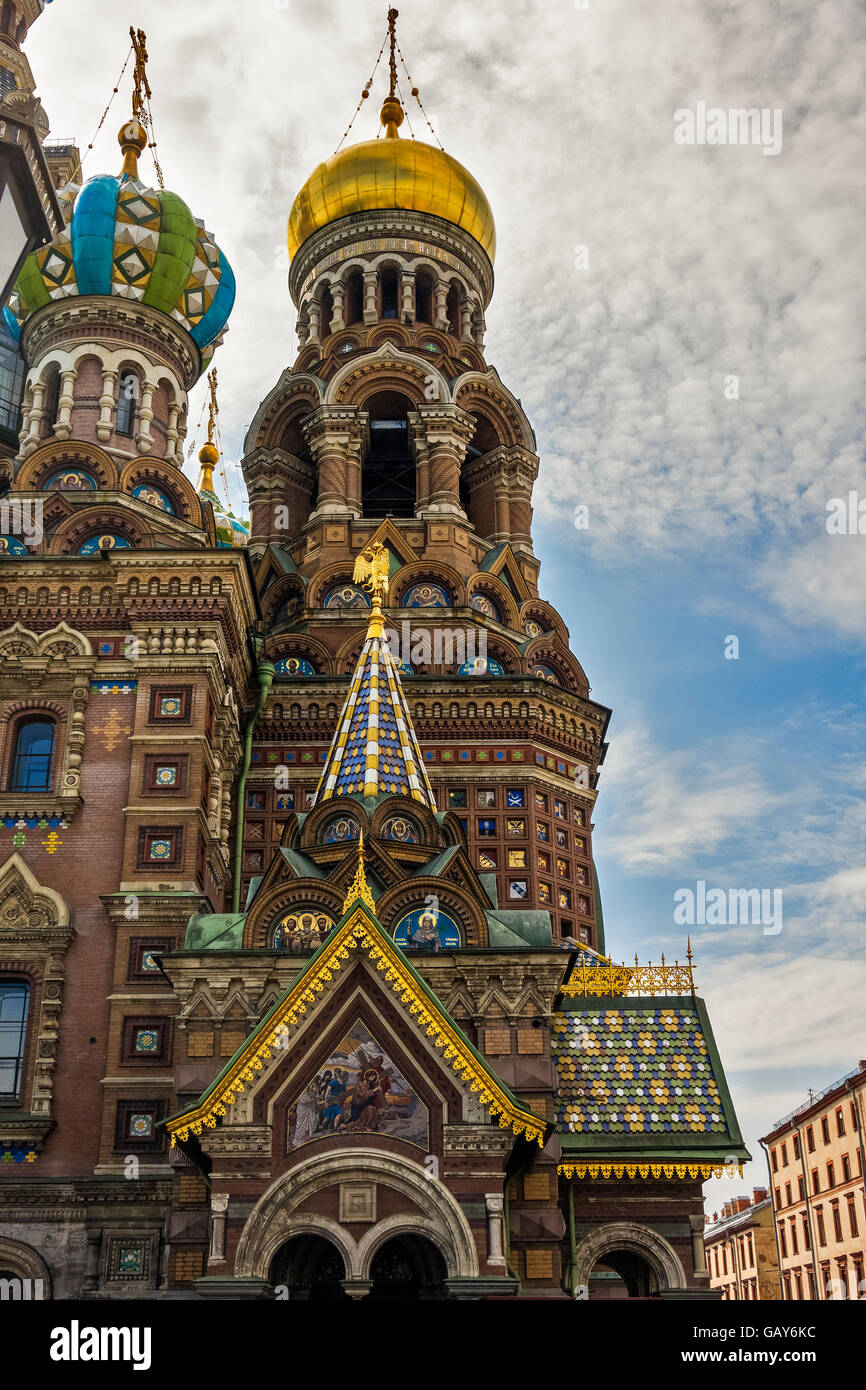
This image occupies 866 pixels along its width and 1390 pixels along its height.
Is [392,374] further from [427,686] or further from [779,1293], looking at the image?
[779,1293]

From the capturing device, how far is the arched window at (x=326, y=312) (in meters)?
30.4

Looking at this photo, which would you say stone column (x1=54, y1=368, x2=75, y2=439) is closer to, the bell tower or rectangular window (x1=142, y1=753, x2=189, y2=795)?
the bell tower

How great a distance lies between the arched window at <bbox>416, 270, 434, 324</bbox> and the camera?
98.7 feet

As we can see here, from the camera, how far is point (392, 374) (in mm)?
28156

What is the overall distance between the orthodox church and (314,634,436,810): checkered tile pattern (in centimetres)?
6

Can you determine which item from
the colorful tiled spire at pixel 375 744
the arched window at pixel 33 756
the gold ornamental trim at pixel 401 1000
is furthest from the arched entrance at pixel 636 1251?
the arched window at pixel 33 756

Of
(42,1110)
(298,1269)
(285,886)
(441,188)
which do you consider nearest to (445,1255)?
(298,1269)

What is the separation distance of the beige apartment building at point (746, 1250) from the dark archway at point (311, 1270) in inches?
1527

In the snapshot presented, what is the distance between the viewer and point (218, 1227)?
13289mm

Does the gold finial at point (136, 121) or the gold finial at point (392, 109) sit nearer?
the gold finial at point (136, 121)

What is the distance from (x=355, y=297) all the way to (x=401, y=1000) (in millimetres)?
20431

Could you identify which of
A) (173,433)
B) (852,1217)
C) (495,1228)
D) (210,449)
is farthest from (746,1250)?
(495,1228)

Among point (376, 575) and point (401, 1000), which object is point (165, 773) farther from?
point (401, 1000)

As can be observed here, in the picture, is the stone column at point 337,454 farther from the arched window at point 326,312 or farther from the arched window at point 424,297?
the arched window at point 424,297
